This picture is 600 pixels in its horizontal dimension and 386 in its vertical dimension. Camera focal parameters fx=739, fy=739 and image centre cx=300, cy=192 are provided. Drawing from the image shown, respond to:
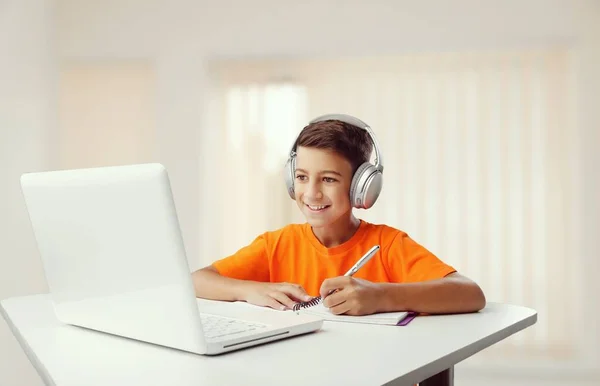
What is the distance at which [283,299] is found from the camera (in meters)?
1.43

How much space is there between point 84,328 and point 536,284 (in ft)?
12.2

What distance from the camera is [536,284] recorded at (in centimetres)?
450

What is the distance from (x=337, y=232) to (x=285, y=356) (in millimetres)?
864

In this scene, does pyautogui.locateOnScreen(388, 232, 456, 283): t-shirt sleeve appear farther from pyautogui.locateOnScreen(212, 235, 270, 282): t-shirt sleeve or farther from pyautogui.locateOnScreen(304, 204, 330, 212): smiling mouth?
pyautogui.locateOnScreen(212, 235, 270, 282): t-shirt sleeve

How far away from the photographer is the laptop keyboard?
1071 millimetres

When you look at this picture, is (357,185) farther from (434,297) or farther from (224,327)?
(224,327)

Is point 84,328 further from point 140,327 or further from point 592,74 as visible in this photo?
point 592,74

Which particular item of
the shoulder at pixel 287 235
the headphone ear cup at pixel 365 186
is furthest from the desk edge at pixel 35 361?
the headphone ear cup at pixel 365 186

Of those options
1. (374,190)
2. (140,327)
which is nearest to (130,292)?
(140,327)

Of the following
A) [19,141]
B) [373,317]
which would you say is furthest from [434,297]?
[19,141]

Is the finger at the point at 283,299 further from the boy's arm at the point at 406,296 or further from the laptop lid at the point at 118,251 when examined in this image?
the laptop lid at the point at 118,251

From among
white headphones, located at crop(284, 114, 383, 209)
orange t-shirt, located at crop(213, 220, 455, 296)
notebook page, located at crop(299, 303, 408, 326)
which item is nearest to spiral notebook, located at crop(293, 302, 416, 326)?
notebook page, located at crop(299, 303, 408, 326)

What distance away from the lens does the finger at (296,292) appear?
4.67 ft

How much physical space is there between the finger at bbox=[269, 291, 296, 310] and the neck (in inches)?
16.7
